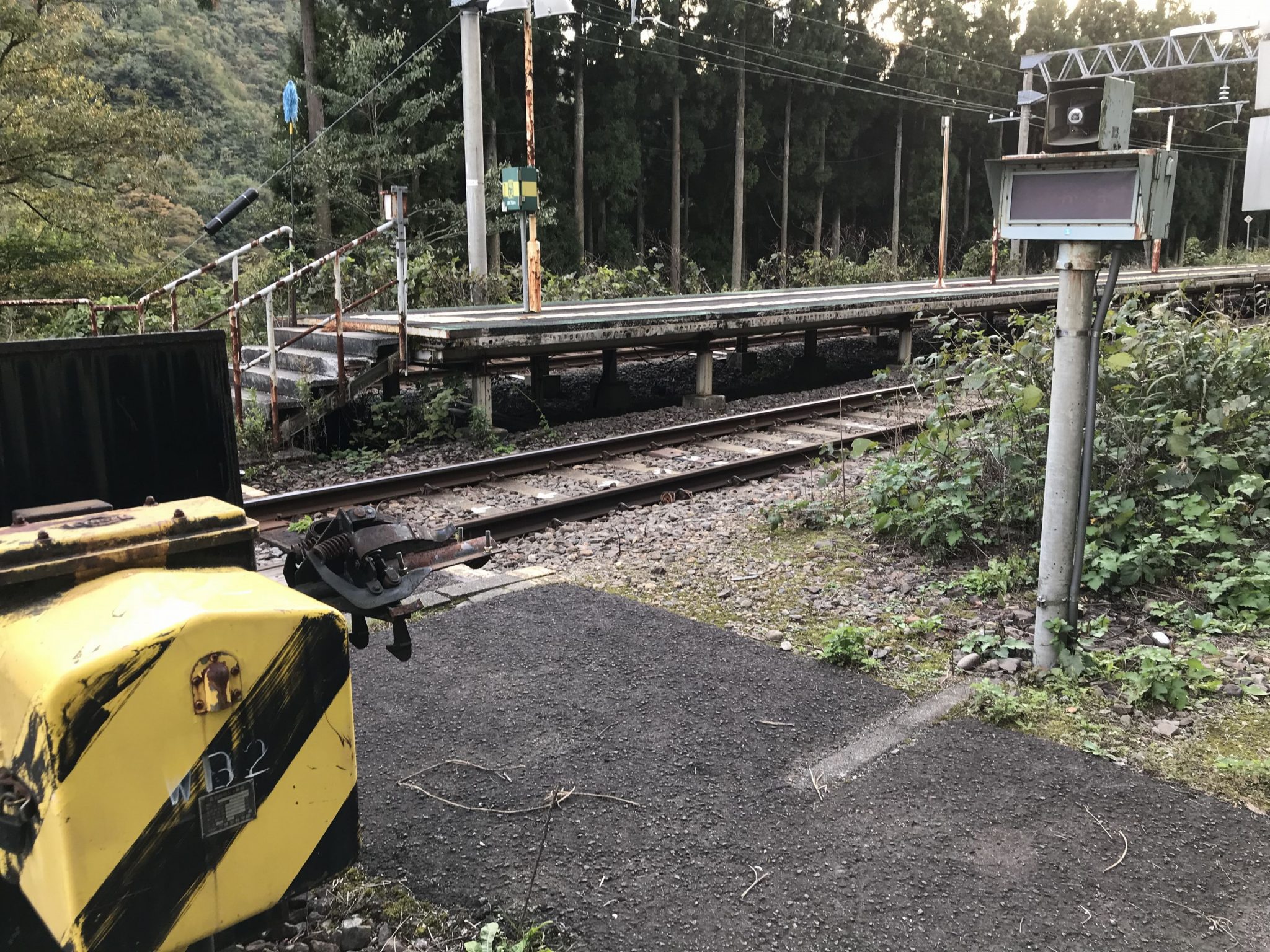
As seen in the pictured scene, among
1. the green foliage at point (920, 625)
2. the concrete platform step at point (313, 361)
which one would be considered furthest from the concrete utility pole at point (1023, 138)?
the green foliage at point (920, 625)

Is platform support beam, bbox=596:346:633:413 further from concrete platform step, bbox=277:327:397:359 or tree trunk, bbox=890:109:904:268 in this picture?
tree trunk, bbox=890:109:904:268

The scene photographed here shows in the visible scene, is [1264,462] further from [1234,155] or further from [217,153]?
[1234,155]

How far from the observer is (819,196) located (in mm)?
39969

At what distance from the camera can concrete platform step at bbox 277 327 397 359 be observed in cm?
970

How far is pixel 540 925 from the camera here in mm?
2562

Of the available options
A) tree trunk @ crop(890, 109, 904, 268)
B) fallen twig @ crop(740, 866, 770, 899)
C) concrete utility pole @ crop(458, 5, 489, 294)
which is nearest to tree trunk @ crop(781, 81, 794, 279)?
tree trunk @ crop(890, 109, 904, 268)

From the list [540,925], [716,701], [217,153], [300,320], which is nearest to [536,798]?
[540,925]

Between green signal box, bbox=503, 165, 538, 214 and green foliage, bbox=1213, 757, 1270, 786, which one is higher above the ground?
green signal box, bbox=503, 165, 538, 214

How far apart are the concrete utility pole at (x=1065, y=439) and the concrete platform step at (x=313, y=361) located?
6.85 m

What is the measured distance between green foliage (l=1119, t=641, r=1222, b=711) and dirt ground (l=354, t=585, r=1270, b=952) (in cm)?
59

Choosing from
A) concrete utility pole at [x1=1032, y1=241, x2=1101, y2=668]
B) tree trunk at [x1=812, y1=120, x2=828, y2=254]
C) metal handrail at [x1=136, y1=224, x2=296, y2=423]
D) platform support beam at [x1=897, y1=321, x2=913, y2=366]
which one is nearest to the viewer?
concrete utility pole at [x1=1032, y1=241, x2=1101, y2=668]

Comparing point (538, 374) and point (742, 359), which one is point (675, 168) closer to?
point (742, 359)

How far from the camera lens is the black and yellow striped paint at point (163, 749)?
5.82 ft

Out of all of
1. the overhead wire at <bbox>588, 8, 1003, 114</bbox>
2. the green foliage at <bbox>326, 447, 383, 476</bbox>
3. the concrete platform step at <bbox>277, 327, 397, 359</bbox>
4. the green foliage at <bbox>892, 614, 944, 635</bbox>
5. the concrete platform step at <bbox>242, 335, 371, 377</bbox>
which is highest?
the overhead wire at <bbox>588, 8, 1003, 114</bbox>
